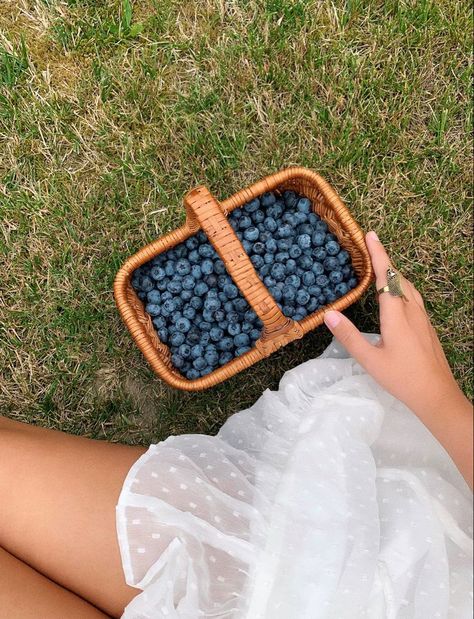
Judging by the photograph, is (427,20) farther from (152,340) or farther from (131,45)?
(152,340)

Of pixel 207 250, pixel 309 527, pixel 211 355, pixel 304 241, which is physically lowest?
pixel 309 527

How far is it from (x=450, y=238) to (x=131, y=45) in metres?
0.99

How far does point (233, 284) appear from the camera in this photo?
1.45m

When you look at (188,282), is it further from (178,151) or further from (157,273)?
(178,151)

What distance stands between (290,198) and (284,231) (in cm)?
10

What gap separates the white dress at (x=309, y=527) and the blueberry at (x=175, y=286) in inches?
15.9

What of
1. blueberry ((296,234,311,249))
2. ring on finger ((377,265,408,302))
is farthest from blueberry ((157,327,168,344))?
ring on finger ((377,265,408,302))

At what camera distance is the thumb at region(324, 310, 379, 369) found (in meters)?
1.19

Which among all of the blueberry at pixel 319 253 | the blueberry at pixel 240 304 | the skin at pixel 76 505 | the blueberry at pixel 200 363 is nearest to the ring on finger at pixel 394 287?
the skin at pixel 76 505

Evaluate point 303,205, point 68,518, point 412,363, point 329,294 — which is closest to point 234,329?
point 329,294

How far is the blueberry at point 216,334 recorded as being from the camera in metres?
1.45

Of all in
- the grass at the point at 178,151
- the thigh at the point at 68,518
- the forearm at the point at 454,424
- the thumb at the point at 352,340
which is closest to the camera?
the forearm at the point at 454,424

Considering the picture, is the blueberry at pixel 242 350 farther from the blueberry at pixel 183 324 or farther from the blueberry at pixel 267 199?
the blueberry at pixel 267 199

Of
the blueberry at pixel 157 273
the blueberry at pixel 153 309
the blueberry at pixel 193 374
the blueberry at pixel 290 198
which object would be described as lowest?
the blueberry at pixel 193 374
